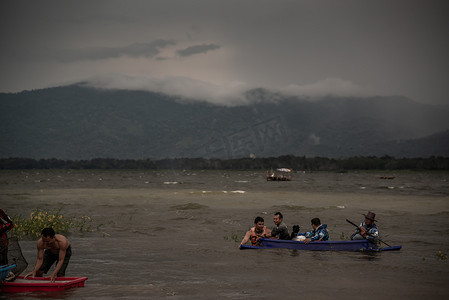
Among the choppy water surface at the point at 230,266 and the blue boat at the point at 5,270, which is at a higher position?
the blue boat at the point at 5,270

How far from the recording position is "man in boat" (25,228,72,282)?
14562 millimetres

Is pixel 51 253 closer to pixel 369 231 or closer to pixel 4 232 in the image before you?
pixel 4 232

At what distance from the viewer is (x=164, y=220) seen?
36.3m

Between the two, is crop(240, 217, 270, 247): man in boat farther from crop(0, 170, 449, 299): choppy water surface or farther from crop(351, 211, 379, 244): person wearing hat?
crop(351, 211, 379, 244): person wearing hat

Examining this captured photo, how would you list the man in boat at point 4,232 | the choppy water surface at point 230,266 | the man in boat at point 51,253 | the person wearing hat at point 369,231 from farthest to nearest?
1. the person wearing hat at point 369,231
2. the choppy water surface at point 230,266
3. the man in boat at point 51,253
4. the man in boat at point 4,232

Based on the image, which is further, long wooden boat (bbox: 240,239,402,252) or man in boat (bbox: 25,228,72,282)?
long wooden boat (bbox: 240,239,402,252)

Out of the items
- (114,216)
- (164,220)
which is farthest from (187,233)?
(114,216)

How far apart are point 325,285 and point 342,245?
586 centimetres

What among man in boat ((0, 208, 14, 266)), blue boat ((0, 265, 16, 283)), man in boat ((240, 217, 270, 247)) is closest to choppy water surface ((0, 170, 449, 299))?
man in boat ((240, 217, 270, 247))

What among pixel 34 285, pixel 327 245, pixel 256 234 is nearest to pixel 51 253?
pixel 34 285

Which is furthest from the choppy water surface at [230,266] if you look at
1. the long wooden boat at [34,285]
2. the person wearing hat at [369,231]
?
the person wearing hat at [369,231]

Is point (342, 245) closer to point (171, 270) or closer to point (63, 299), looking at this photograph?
point (171, 270)

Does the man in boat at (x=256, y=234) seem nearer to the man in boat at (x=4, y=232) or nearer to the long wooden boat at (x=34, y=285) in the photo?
the long wooden boat at (x=34, y=285)

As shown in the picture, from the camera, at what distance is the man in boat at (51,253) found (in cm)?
1456
